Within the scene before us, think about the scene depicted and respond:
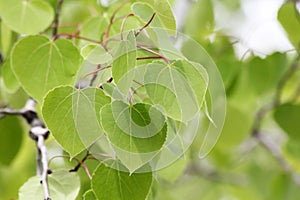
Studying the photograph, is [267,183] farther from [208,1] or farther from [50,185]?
[50,185]

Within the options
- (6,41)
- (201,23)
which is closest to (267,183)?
(201,23)

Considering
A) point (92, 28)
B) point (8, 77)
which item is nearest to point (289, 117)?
point (92, 28)

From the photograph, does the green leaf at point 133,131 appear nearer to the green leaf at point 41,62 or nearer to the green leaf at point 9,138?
the green leaf at point 41,62

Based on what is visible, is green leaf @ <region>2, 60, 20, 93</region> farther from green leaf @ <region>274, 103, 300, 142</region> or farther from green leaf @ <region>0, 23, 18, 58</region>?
green leaf @ <region>274, 103, 300, 142</region>

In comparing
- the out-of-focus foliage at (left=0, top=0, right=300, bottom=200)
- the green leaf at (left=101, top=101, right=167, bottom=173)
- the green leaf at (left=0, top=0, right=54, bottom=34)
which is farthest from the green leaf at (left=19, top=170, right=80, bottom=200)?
the green leaf at (left=0, top=0, right=54, bottom=34)

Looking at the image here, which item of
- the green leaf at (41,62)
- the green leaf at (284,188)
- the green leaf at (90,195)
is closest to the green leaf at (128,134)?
the green leaf at (90,195)

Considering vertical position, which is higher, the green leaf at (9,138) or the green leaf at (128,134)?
the green leaf at (128,134)

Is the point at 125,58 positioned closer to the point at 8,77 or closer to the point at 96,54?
the point at 96,54
